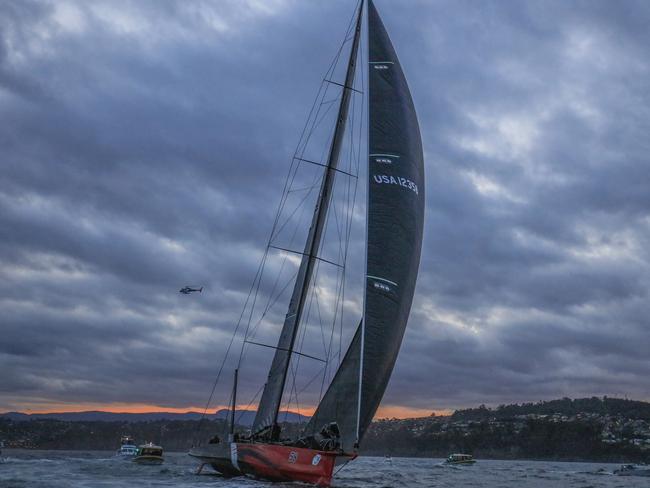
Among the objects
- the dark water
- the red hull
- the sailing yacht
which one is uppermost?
the sailing yacht

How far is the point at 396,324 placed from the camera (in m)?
25.4

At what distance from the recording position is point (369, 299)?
82.2 feet

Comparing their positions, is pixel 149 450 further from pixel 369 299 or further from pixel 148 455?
pixel 369 299

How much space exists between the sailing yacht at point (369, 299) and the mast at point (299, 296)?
47 mm

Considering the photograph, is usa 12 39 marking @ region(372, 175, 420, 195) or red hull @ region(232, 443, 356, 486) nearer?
red hull @ region(232, 443, 356, 486)

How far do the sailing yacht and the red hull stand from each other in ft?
0.12

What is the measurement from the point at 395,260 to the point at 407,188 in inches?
127

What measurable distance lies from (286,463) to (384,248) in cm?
892

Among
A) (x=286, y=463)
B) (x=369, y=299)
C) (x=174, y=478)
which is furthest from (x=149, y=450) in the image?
(x=369, y=299)

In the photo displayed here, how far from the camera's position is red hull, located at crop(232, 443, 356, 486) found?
24.8m

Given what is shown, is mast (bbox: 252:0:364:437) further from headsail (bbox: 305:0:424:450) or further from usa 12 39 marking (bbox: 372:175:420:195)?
usa 12 39 marking (bbox: 372:175:420:195)

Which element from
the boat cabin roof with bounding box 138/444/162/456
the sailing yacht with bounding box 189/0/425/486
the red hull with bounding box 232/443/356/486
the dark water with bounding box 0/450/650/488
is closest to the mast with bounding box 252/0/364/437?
the sailing yacht with bounding box 189/0/425/486

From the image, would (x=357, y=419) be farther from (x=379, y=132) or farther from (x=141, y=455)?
(x=141, y=455)

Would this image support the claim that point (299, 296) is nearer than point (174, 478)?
Yes
